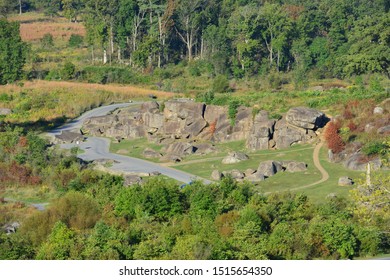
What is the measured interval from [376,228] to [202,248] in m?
8.64

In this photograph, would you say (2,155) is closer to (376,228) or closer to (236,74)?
(376,228)

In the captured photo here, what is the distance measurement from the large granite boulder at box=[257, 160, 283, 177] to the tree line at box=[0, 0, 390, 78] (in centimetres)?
3235

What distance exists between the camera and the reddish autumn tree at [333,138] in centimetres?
5275

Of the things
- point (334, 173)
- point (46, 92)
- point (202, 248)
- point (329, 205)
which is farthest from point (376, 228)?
point (46, 92)

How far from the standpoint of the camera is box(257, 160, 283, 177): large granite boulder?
1984 inches

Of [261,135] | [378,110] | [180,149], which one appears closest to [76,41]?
[180,149]

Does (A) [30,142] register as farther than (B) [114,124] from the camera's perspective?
No

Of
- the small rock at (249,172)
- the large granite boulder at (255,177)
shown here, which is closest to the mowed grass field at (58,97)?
the small rock at (249,172)

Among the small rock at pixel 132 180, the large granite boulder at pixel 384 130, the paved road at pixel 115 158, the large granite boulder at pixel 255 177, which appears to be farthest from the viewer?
the large granite boulder at pixel 384 130

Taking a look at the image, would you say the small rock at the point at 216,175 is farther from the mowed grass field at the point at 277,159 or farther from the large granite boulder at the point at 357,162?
the large granite boulder at the point at 357,162

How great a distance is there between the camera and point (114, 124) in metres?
65.0

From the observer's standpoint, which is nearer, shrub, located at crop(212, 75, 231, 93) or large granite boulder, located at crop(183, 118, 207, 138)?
large granite boulder, located at crop(183, 118, 207, 138)

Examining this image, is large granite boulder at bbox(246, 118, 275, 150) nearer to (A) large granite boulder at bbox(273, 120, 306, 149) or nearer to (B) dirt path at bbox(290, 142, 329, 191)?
(A) large granite boulder at bbox(273, 120, 306, 149)

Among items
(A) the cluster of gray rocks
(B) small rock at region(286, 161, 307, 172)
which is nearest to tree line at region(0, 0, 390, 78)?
(B) small rock at region(286, 161, 307, 172)
